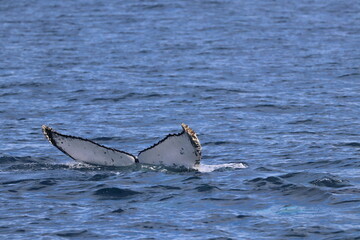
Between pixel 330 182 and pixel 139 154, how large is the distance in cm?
312

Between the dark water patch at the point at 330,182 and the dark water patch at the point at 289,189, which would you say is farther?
the dark water patch at the point at 330,182

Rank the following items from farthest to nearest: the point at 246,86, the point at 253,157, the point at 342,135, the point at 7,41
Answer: the point at 7,41 < the point at 246,86 < the point at 342,135 < the point at 253,157

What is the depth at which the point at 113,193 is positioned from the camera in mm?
14883

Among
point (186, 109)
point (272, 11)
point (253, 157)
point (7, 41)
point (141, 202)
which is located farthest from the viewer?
point (272, 11)

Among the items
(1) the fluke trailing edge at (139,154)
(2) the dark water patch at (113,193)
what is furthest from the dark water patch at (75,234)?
(1) the fluke trailing edge at (139,154)

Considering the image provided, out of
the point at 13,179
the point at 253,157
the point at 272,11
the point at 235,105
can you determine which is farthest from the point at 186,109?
the point at 272,11

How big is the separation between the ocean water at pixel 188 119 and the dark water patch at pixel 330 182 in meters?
0.03

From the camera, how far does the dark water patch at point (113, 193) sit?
1469cm

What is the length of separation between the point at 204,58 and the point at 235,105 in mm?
10001

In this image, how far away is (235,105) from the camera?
81.8ft

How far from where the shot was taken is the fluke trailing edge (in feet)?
49.3

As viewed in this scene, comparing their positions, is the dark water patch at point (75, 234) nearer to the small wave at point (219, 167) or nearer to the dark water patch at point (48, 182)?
the dark water patch at point (48, 182)

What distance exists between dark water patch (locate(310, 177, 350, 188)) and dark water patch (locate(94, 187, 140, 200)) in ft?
9.71

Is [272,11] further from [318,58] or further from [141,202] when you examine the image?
[141,202]
